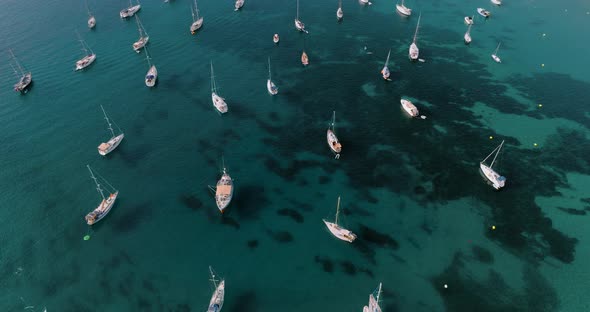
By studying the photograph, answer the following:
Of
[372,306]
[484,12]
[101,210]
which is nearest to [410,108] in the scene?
[372,306]

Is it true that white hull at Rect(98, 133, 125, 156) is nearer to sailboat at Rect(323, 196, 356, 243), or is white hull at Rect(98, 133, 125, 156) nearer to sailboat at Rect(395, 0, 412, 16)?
sailboat at Rect(323, 196, 356, 243)

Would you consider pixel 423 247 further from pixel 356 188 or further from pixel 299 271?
pixel 299 271

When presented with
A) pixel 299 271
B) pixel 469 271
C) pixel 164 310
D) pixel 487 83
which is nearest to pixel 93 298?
pixel 164 310

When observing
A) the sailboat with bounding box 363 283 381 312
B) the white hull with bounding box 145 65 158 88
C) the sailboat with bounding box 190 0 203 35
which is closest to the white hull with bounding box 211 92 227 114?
the white hull with bounding box 145 65 158 88

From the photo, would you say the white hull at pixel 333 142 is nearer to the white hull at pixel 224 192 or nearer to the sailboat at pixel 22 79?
the white hull at pixel 224 192

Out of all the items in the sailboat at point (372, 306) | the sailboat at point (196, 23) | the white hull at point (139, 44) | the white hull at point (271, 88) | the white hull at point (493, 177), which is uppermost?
the sailboat at point (196, 23)

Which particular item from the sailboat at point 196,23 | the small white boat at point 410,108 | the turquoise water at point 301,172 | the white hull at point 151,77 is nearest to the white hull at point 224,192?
the turquoise water at point 301,172
